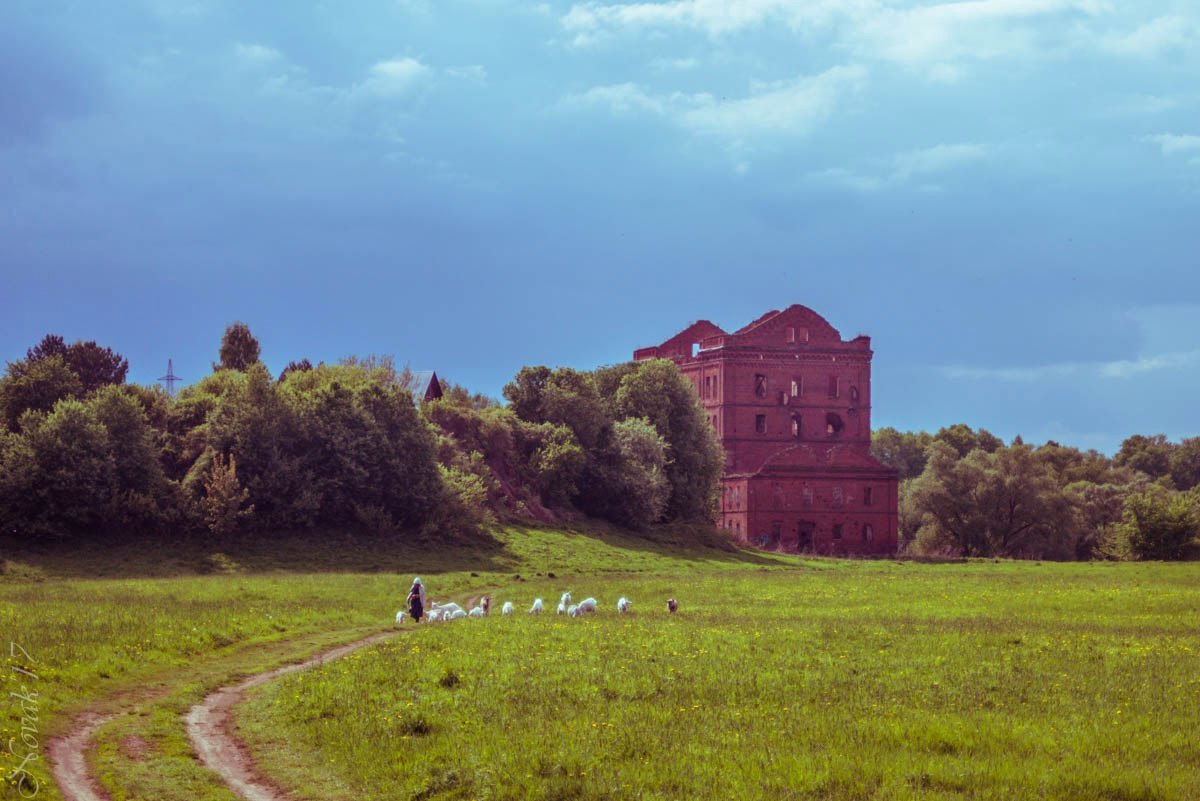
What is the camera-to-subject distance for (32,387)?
66438mm

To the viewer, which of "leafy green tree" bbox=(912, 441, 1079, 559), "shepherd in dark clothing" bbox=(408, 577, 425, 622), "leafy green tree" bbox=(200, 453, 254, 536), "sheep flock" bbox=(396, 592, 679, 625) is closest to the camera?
"shepherd in dark clothing" bbox=(408, 577, 425, 622)

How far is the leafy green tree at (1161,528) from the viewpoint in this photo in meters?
96.4

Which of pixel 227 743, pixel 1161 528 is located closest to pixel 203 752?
pixel 227 743

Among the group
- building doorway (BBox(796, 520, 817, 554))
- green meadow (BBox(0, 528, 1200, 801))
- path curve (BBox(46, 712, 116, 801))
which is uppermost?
building doorway (BBox(796, 520, 817, 554))

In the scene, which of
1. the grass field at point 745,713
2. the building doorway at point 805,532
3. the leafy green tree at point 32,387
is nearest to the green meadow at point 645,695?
the grass field at point 745,713

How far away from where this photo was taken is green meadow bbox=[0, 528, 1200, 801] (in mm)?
16562

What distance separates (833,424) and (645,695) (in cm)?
10963

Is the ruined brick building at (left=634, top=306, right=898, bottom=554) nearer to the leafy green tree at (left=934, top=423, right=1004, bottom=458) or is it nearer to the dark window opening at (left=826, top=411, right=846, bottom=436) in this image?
the dark window opening at (left=826, top=411, right=846, bottom=436)

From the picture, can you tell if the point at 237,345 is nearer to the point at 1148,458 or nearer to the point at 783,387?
the point at 783,387

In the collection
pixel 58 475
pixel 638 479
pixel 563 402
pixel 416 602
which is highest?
pixel 563 402

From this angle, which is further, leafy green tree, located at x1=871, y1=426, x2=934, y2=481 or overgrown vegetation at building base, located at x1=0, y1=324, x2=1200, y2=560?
leafy green tree, located at x1=871, y1=426, x2=934, y2=481

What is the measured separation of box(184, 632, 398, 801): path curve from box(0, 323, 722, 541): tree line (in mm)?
37391

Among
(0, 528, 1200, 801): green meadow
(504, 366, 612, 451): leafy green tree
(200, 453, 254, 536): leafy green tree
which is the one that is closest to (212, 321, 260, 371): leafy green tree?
(504, 366, 612, 451): leafy green tree

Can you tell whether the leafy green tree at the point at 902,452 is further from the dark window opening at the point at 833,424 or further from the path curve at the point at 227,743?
the path curve at the point at 227,743
